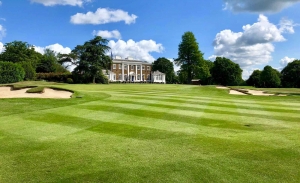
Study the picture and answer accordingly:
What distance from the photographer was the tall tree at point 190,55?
6694 cm

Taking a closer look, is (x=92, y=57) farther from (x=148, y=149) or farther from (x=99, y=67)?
(x=148, y=149)

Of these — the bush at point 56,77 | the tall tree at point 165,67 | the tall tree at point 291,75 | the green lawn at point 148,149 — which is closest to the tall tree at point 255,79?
the tall tree at point 291,75

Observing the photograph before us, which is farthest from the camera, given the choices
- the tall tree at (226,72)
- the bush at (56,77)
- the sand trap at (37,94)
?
the tall tree at (226,72)

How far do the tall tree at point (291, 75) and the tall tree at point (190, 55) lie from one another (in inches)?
1193

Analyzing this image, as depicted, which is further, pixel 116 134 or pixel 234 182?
pixel 116 134

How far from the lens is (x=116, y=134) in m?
7.12

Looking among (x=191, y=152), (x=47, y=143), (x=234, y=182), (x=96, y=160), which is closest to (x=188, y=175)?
(x=234, y=182)

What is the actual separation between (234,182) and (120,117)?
21.0ft

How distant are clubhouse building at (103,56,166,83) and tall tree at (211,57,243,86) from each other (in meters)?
29.6

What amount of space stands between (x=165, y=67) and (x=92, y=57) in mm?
58534

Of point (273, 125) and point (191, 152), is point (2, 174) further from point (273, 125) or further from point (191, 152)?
point (273, 125)

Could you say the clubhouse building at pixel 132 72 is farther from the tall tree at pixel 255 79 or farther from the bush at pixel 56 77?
the tall tree at pixel 255 79

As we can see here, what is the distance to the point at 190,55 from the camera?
222 ft

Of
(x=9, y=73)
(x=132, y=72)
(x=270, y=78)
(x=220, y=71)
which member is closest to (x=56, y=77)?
(x=9, y=73)
